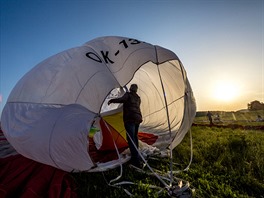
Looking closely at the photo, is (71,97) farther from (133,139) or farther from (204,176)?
(204,176)

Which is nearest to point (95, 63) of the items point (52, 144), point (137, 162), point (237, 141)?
point (52, 144)

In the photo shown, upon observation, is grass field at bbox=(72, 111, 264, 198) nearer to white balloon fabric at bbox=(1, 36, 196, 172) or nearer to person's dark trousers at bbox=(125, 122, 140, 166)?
person's dark trousers at bbox=(125, 122, 140, 166)

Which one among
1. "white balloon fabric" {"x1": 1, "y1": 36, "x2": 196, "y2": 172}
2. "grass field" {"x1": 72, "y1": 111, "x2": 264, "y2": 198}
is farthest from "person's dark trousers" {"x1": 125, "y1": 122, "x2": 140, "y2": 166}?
"white balloon fabric" {"x1": 1, "y1": 36, "x2": 196, "y2": 172}

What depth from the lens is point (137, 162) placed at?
5.01 metres

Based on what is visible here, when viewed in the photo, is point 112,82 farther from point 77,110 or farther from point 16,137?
point 16,137

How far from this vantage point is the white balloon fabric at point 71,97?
3.77m

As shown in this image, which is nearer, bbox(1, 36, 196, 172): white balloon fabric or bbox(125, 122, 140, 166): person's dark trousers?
bbox(1, 36, 196, 172): white balloon fabric

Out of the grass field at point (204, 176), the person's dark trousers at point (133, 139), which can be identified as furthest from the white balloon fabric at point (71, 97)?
the person's dark trousers at point (133, 139)

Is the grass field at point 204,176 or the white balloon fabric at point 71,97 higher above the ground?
the white balloon fabric at point 71,97

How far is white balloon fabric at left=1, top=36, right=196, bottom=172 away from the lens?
3.77m

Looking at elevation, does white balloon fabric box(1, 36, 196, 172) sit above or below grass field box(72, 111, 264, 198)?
above

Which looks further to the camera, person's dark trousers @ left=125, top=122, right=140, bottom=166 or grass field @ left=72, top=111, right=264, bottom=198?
person's dark trousers @ left=125, top=122, right=140, bottom=166

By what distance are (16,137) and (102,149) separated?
250cm

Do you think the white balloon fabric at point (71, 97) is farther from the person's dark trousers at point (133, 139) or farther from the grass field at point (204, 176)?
the person's dark trousers at point (133, 139)
